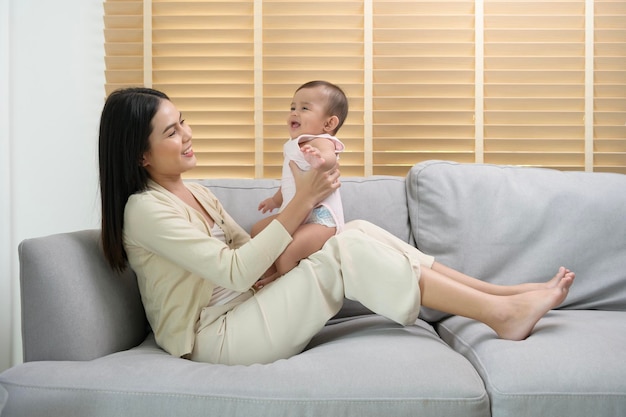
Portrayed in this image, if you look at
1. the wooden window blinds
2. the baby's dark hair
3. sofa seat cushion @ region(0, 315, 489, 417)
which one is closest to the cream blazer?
sofa seat cushion @ region(0, 315, 489, 417)

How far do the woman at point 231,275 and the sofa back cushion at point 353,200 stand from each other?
40 cm

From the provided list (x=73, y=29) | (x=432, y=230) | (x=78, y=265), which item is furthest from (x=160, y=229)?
(x=73, y=29)

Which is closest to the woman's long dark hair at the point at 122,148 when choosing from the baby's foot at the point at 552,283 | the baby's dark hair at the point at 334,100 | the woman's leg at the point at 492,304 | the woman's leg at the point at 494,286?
the baby's dark hair at the point at 334,100

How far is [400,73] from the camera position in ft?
8.93

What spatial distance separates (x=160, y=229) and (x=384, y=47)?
1541mm

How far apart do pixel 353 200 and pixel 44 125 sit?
4.85 ft

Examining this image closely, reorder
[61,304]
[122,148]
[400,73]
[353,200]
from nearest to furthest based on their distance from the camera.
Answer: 1. [61,304]
2. [122,148]
3. [353,200]
4. [400,73]

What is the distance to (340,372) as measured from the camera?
1.37 m

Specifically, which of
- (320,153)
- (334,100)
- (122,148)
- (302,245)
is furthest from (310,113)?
(122,148)

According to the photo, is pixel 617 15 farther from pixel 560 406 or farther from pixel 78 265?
pixel 78 265

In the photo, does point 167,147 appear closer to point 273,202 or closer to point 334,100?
point 273,202

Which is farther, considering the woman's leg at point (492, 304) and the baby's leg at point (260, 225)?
the baby's leg at point (260, 225)

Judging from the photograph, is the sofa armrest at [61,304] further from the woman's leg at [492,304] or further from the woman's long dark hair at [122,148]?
the woman's leg at [492,304]

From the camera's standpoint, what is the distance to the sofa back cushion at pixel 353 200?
2156mm
